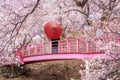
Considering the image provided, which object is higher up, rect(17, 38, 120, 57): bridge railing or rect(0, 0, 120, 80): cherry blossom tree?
rect(0, 0, 120, 80): cherry blossom tree

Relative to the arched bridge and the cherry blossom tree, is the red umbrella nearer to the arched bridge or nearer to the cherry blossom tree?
the arched bridge

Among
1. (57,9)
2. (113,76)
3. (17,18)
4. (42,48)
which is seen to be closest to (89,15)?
(57,9)

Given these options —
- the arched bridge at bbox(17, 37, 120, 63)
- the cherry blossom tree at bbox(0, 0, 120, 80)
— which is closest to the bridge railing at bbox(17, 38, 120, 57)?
the arched bridge at bbox(17, 37, 120, 63)

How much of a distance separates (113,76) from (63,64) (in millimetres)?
11286

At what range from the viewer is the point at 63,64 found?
22.2 meters

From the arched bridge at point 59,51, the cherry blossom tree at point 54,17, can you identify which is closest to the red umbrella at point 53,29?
the arched bridge at point 59,51

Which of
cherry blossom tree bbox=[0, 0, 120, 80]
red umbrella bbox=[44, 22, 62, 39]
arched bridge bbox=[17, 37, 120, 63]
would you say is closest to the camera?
cherry blossom tree bbox=[0, 0, 120, 80]

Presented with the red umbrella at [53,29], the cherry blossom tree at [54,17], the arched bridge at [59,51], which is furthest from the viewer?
the red umbrella at [53,29]

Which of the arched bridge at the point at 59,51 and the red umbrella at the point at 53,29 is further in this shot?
the red umbrella at the point at 53,29

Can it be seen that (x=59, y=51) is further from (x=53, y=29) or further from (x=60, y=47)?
(x=53, y=29)

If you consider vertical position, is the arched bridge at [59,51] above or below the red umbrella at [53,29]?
below

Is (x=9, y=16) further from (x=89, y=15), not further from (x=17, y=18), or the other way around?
(x=89, y=15)

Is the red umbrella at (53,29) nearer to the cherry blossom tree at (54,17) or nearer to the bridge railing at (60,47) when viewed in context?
the bridge railing at (60,47)

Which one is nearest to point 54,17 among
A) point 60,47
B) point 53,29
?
A: point 53,29
